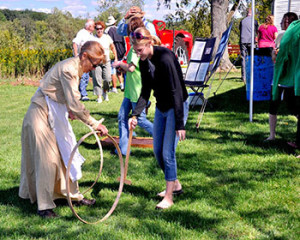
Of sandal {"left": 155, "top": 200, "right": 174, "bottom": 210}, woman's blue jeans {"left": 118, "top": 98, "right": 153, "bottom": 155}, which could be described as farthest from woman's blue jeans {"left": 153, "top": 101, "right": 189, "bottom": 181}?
woman's blue jeans {"left": 118, "top": 98, "right": 153, "bottom": 155}

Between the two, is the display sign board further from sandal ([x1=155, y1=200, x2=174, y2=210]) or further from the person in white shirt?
sandal ([x1=155, y1=200, x2=174, y2=210])

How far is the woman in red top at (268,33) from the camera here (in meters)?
9.72

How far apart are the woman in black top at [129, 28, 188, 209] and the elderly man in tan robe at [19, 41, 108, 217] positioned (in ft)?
1.36

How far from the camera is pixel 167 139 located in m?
3.57

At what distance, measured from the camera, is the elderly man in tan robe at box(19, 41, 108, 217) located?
3324 millimetres

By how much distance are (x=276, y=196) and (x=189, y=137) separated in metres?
2.66

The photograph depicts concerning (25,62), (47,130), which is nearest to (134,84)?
(47,130)

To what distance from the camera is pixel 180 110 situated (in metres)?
3.36

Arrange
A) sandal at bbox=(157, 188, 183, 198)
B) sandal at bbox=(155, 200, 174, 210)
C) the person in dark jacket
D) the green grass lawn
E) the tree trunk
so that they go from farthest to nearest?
the tree trunk → the person in dark jacket → sandal at bbox=(157, 188, 183, 198) → sandal at bbox=(155, 200, 174, 210) → the green grass lawn

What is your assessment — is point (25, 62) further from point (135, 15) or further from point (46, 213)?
point (46, 213)

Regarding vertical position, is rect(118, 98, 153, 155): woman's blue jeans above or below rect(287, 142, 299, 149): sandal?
above

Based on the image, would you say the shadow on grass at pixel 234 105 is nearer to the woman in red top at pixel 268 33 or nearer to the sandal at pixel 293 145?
the woman in red top at pixel 268 33

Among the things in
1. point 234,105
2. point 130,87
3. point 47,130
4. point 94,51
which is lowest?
point 234,105

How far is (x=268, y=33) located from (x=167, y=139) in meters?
7.42
